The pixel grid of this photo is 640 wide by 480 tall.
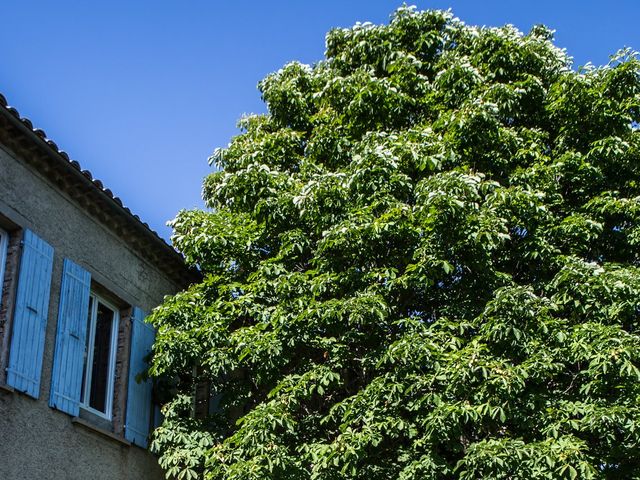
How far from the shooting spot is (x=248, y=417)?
9836mm

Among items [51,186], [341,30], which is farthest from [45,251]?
[341,30]

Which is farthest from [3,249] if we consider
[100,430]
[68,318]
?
[100,430]

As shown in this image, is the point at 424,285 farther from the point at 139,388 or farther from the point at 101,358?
the point at 101,358

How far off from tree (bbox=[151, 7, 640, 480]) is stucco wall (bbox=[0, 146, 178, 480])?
2.01 ft

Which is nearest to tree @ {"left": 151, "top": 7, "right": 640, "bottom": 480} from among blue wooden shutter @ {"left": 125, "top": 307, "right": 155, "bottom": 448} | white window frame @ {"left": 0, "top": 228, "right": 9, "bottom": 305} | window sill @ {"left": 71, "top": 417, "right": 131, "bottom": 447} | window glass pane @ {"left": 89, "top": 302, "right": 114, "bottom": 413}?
blue wooden shutter @ {"left": 125, "top": 307, "right": 155, "bottom": 448}

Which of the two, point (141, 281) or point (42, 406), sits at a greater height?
point (141, 281)

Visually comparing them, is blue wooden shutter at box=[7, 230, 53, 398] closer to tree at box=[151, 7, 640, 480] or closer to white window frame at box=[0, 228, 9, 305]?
white window frame at box=[0, 228, 9, 305]

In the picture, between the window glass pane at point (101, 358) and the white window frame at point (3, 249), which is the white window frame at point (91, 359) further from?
the white window frame at point (3, 249)

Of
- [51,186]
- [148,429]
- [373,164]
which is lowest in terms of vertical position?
[148,429]

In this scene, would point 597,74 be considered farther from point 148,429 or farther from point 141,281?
point 148,429

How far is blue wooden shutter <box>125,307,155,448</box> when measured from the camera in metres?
10.6

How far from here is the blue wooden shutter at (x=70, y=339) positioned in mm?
9242

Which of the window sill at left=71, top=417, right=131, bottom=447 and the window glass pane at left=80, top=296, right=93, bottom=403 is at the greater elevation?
the window glass pane at left=80, top=296, right=93, bottom=403

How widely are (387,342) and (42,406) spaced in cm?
428
